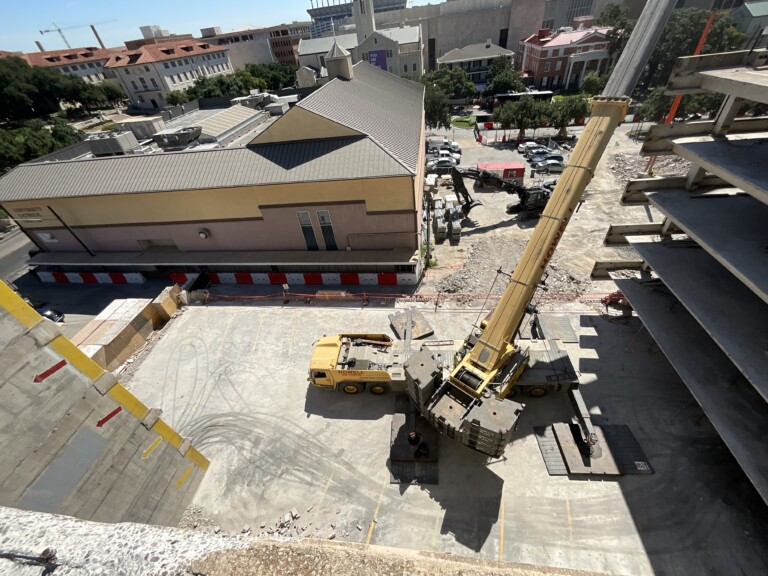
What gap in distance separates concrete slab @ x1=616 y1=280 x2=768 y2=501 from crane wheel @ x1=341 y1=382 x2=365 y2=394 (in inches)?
580

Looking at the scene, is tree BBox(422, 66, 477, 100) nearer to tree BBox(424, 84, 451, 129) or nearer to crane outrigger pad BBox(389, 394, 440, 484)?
tree BBox(424, 84, 451, 129)

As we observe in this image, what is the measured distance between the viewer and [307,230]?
88.0ft

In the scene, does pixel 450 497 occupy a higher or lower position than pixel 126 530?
lower

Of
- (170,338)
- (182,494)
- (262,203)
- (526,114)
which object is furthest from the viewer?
(526,114)

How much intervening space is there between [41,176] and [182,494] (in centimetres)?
3028

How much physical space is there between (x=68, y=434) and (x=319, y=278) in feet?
60.1

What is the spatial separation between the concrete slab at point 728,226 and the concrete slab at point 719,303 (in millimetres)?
2197

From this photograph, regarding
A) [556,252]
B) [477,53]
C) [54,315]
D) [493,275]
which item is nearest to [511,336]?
[493,275]

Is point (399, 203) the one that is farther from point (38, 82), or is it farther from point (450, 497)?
point (38, 82)

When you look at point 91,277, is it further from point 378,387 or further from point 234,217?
point 378,387

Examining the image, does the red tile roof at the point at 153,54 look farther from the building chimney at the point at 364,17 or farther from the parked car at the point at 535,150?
the parked car at the point at 535,150

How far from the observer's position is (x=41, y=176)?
28.7 m

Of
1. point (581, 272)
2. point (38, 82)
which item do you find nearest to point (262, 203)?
point (581, 272)

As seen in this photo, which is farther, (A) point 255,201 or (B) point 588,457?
(A) point 255,201
